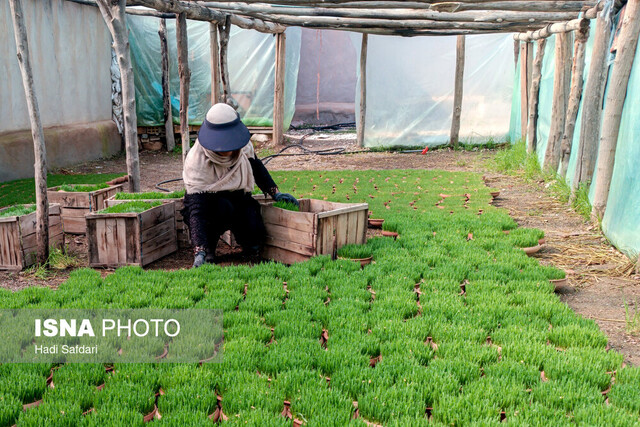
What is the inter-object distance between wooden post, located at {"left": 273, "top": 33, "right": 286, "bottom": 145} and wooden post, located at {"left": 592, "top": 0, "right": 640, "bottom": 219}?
9.09 meters

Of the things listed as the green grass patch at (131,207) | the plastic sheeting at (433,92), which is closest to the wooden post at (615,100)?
the green grass patch at (131,207)

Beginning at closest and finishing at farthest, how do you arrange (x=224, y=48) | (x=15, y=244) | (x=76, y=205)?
(x=15, y=244)
(x=76, y=205)
(x=224, y=48)

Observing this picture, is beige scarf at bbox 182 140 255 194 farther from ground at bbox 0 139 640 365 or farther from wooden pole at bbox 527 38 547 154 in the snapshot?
wooden pole at bbox 527 38 547 154

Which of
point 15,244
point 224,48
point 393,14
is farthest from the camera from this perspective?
point 224,48

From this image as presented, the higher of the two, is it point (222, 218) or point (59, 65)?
point (59, 65)

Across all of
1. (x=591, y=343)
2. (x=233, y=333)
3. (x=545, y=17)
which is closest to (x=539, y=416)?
(x=591, y=343)

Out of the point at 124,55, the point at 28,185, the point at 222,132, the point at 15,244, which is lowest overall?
the point at 28,185

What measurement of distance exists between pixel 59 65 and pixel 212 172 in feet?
25.1

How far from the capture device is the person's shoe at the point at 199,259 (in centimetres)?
493

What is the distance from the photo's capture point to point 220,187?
510 cm

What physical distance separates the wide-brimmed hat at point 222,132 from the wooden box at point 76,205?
1.87m

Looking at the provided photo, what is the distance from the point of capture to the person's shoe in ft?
16.2

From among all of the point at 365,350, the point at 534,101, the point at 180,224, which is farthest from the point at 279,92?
the point at 365,350

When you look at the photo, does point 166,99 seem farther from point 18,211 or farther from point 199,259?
point 199,259
